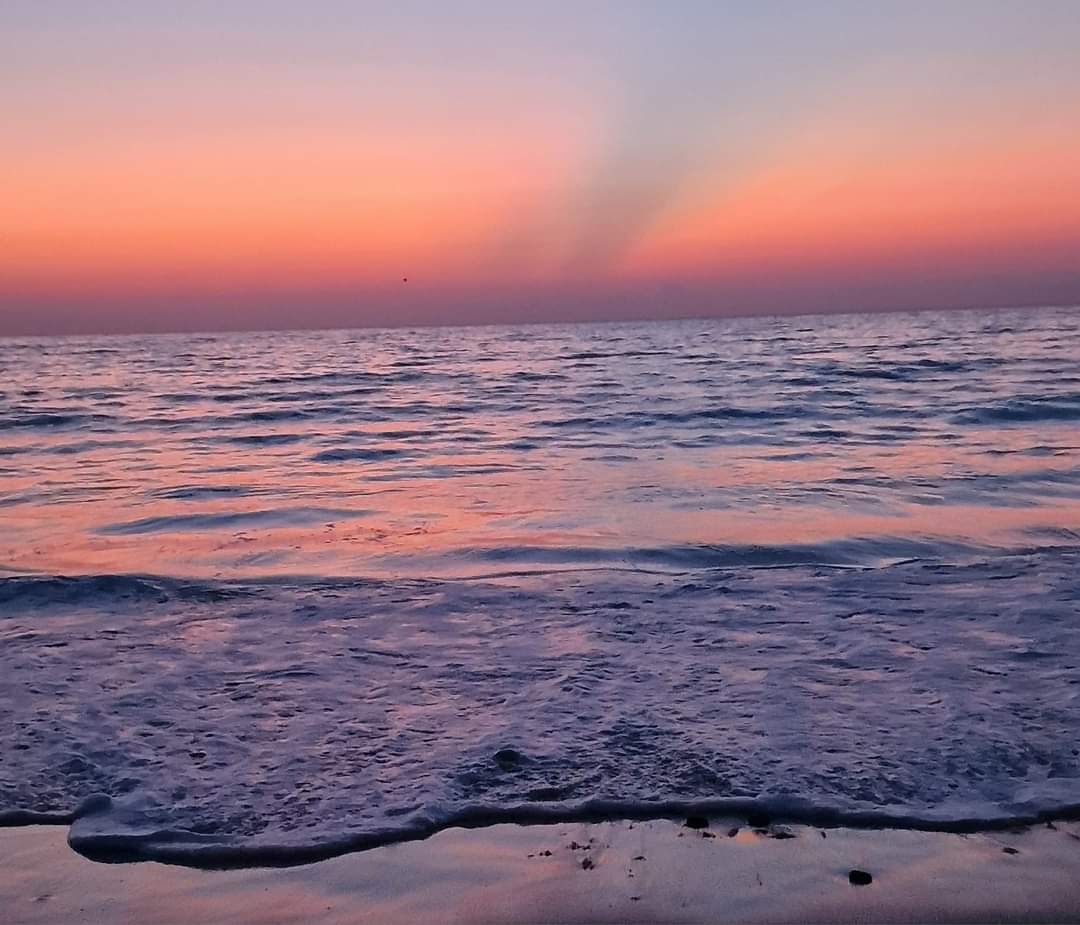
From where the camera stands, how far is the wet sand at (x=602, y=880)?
2881mm

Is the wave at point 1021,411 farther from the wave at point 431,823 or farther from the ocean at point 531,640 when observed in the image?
the wave at point 431,823

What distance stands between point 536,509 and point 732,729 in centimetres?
617

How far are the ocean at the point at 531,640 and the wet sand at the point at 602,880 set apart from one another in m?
Answer: 0.14

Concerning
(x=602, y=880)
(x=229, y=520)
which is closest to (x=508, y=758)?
(x=602, y=880)

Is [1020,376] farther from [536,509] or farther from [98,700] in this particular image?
[98,700]

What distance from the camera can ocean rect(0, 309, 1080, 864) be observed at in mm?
3715

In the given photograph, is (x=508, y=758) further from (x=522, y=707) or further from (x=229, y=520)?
(x=229, y=520)

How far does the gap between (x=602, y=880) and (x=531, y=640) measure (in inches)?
107

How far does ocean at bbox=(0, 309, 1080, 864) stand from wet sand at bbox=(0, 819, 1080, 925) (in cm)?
14

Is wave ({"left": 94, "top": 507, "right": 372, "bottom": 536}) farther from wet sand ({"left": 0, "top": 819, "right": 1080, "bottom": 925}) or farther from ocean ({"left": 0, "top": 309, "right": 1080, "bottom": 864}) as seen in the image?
wet sand ({"left": 0, "top": 819, "right": 1080, "bottom": 925})

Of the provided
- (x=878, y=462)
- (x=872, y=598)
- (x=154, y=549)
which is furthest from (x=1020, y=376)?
(x=154, y=549)

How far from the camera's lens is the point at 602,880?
3064mm

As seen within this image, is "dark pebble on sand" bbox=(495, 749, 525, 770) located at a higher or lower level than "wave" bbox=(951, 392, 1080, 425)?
lower

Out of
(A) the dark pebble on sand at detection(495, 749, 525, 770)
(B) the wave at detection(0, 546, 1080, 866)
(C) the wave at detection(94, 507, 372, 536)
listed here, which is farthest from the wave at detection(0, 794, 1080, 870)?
(C) the wave at detection(94, 507, 372, 536)
